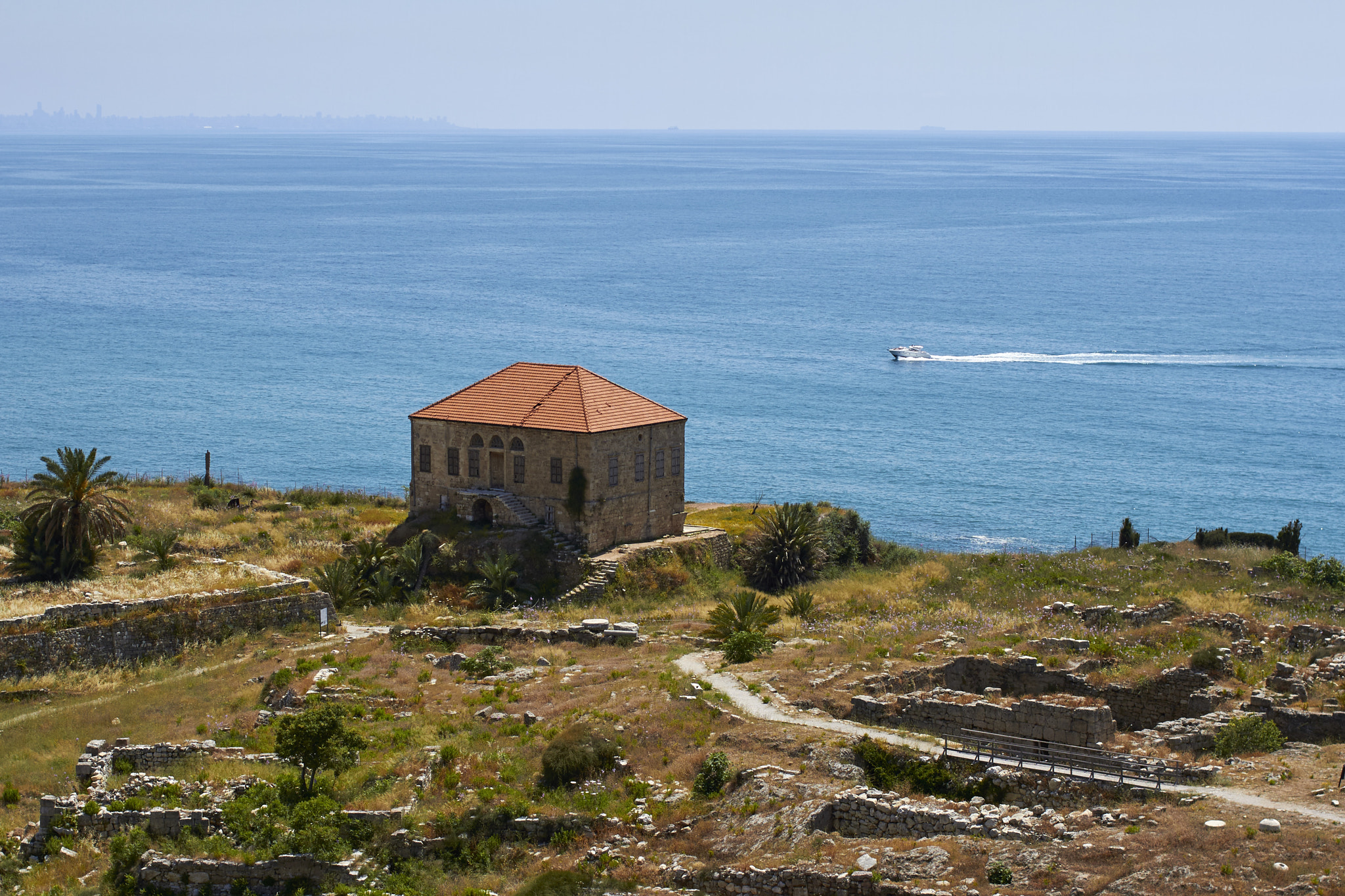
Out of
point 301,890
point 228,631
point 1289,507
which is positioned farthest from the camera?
point 1289,507

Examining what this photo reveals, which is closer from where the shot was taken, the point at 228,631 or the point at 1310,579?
the point at 228,631

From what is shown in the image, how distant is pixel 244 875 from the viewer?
26.7m

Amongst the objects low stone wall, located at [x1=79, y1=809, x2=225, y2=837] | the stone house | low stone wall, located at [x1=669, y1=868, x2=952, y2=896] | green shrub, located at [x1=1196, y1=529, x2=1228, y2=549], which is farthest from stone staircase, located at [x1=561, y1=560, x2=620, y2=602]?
low stone wall, located at [x1=669, y1=868, x2=952, y2=896]

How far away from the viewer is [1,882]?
27578 millimetres

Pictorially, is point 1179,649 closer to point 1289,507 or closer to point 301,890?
point 301,890

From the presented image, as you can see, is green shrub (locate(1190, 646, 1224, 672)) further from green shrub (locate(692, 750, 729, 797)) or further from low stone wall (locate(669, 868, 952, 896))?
low stone wall (locate(669, 868, 952, 896))

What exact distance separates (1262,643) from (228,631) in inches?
1147

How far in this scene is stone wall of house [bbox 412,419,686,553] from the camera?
53.8m

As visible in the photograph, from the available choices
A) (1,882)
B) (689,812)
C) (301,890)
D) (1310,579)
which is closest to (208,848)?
(301,890)

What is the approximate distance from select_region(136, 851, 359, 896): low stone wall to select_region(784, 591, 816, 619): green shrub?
74.0ft

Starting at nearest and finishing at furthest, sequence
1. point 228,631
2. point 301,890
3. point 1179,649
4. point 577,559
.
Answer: point 301,890 → point 1179,649 → point 228,631 → point 577,559

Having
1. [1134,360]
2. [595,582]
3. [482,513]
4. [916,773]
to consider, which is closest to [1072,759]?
[916,773]

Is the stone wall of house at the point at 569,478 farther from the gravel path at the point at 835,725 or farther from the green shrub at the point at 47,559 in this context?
the gravel path at the point at 835,725

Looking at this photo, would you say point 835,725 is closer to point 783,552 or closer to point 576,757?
point 576,757
